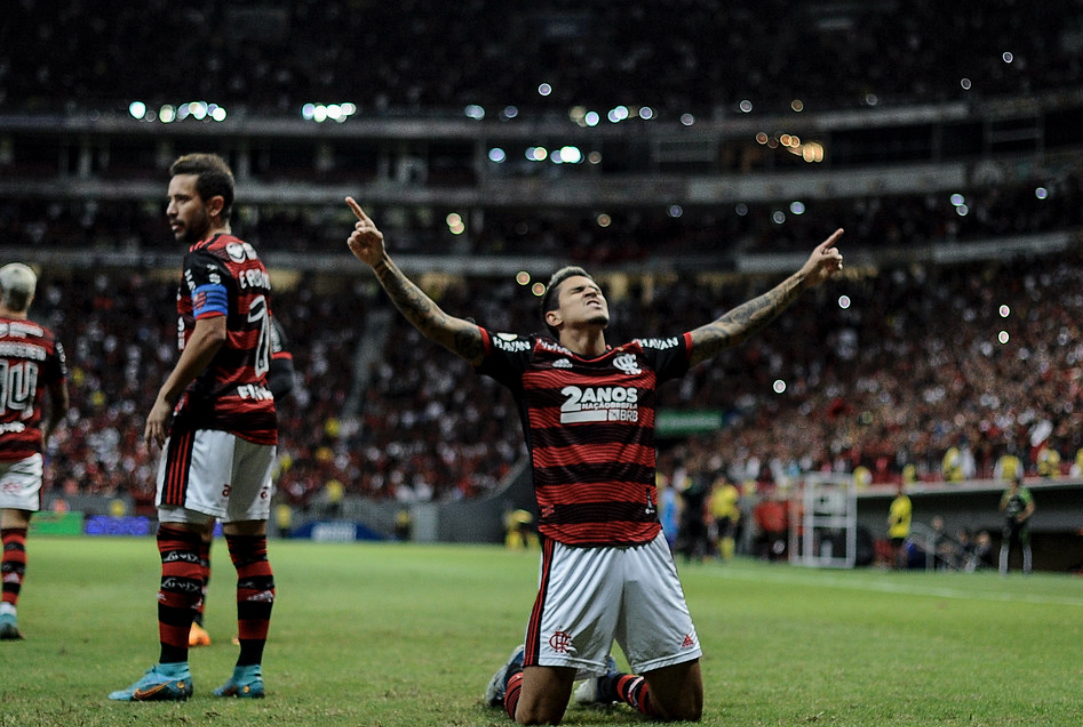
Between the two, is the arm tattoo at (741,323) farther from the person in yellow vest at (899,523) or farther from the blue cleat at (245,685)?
the person in yellow vest at (899,523)

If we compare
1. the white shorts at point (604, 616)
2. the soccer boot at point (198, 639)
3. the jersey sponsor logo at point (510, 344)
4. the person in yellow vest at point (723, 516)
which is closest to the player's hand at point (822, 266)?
the jersey sponsor logo at point (510, 344)

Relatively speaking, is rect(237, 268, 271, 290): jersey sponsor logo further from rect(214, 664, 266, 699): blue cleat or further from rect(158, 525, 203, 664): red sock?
rect(214, 664, 266, 699): blue cleat

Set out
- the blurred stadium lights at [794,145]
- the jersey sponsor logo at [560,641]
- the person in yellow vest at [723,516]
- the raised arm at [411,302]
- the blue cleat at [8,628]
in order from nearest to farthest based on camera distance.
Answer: the jersey sponsor logo at [560,641] < the raised arm at [411,302] < the blue cleat at [8,628] < the person in yellow vest at [723,516] < the blurred stadium lights at [794,145]

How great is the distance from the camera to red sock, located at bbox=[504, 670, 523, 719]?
18.2 feet

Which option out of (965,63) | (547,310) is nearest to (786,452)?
(965,63)

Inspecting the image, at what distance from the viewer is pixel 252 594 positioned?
246 inches

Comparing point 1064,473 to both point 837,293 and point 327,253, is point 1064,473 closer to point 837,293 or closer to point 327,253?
point 837,293

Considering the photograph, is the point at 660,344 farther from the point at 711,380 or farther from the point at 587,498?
the point at 711,380

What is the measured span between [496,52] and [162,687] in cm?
5477

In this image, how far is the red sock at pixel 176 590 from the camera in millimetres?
5918

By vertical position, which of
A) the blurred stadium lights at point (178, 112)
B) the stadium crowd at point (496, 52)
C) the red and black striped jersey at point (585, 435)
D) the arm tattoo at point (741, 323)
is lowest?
the red and black striped jersey at point (585, 435)

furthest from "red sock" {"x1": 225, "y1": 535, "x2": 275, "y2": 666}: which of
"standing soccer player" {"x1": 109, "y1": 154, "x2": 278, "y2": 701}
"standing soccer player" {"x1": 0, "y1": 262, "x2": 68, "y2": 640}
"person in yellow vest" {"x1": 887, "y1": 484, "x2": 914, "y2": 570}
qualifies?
"person in yellow vest" {"x1": 887, "y1": 484, "x2": 914, "y2": 570}

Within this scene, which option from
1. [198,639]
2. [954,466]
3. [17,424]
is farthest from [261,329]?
[954,466]

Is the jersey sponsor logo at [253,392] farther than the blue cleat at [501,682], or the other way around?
the jersey sponsor logo at [253,392]
